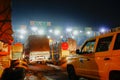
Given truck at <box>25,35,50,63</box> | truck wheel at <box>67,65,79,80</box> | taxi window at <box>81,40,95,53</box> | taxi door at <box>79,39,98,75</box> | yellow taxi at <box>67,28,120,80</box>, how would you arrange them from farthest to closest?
truck at <box>25,35,50,63</box> < truck wheel at <box>67,65,79,80</box> < taxi window at <box>81,40,95,53</box> < taxi door at <box>79,39,98,75</box> < yellow taxi at <box>67,28,120,80</box>

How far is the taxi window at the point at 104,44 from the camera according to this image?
801cm

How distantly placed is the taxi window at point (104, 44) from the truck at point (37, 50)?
53.5 feet

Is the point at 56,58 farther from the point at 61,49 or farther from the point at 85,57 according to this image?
the point at 85,57

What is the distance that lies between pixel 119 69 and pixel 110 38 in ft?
4.45

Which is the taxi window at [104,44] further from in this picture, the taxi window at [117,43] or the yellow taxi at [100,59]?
the taxi window at [117,43]

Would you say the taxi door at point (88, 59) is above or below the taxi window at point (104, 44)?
below

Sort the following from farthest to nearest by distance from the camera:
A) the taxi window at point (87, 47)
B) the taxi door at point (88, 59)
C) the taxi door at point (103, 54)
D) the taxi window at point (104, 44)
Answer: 1. the taxi window at point (87, 47)
2. the taxi door at point (88, 59)
3. the taxi window at point (104, 44)
4. the taxi door at point (103, 54)

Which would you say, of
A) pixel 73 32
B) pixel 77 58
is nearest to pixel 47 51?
pixel 77 58

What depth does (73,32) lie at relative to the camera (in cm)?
5888

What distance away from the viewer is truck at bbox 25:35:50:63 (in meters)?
24.5

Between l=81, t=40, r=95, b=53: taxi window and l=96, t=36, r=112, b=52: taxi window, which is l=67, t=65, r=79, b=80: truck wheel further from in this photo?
l=96, t=36, r=112, b=52: taxi window

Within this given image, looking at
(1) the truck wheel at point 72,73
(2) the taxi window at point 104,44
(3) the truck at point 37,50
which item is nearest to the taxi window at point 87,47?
(2) the taxi window at point 104,44

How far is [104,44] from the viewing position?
27.3 feet

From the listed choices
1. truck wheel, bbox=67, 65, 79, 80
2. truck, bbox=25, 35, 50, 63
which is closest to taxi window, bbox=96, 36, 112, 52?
truck wheel, bbox=67, 65, 79, 80
